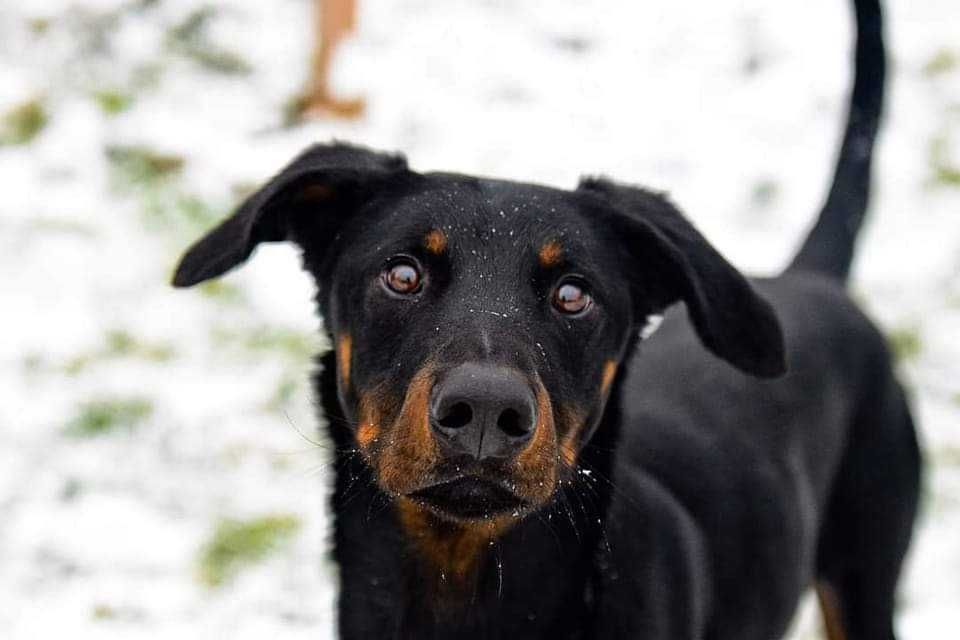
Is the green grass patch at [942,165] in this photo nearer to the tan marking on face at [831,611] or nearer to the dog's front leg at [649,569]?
the tan marking on face at [831,611]

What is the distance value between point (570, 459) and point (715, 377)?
89cm

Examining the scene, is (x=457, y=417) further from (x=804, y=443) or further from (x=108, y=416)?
(x=108, y=416)

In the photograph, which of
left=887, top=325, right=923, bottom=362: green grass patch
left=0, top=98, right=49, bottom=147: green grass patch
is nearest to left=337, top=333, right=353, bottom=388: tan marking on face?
left=887, top=325, right=923, bottom=362: green grass patch

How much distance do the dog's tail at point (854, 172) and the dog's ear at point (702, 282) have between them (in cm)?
103

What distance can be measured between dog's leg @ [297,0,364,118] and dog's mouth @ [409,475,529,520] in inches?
161

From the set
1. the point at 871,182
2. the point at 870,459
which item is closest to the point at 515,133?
the point at 871,182

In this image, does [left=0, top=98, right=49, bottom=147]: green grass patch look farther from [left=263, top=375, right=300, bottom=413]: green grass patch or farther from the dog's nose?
the dog's nose

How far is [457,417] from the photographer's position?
2234 mm

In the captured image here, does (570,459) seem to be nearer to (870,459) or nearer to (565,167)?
(870,459)

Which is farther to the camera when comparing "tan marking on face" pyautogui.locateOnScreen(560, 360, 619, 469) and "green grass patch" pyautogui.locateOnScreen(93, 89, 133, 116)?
"green grass patch" pyautogui.locateOnScreen(93, 89, 133, 116)

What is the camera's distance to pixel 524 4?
7035mm

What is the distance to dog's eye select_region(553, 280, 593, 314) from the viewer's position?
2596mm

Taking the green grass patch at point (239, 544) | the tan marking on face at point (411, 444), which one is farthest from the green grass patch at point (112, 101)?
the tan marking on face at point (411, 444)

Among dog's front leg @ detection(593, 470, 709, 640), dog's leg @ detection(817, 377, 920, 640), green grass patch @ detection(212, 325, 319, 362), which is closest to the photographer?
dog's front leg @ detection(593, 470, 709, 640)
